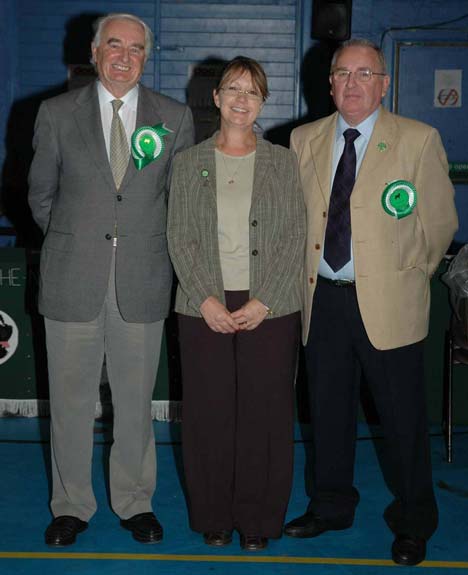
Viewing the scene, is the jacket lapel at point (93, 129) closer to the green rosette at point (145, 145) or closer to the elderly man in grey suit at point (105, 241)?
the elderly man in grey suit at point (105, 241)

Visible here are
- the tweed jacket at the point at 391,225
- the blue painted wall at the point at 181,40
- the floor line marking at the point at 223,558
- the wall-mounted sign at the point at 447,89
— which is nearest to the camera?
the tweed jacket at the point at 391,225

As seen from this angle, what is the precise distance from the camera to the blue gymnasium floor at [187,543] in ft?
10.9

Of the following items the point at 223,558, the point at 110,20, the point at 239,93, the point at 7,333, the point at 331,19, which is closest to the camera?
the point at 239,93

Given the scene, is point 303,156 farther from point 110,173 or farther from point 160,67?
point 160,67

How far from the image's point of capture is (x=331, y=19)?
7.04 meters

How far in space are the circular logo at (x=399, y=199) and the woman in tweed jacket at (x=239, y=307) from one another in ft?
1.01

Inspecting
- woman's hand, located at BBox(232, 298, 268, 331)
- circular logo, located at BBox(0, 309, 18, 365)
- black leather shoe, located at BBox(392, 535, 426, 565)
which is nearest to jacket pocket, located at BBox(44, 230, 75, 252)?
woman's hand, located at BBox(232, 298, 268, 331)

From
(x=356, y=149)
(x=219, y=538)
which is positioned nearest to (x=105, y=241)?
(x=356, y=149)

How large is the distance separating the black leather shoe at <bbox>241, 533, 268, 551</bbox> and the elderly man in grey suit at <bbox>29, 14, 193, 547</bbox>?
0.34 meters

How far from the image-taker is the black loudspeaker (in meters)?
7.01

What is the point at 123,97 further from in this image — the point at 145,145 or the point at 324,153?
the point at 324,153

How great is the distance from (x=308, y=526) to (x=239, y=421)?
55 cm

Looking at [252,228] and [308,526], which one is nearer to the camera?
[252,228]

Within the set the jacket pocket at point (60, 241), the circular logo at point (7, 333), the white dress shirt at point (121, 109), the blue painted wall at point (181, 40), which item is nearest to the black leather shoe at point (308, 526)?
→ the jacket pocket at point (60, 241)
